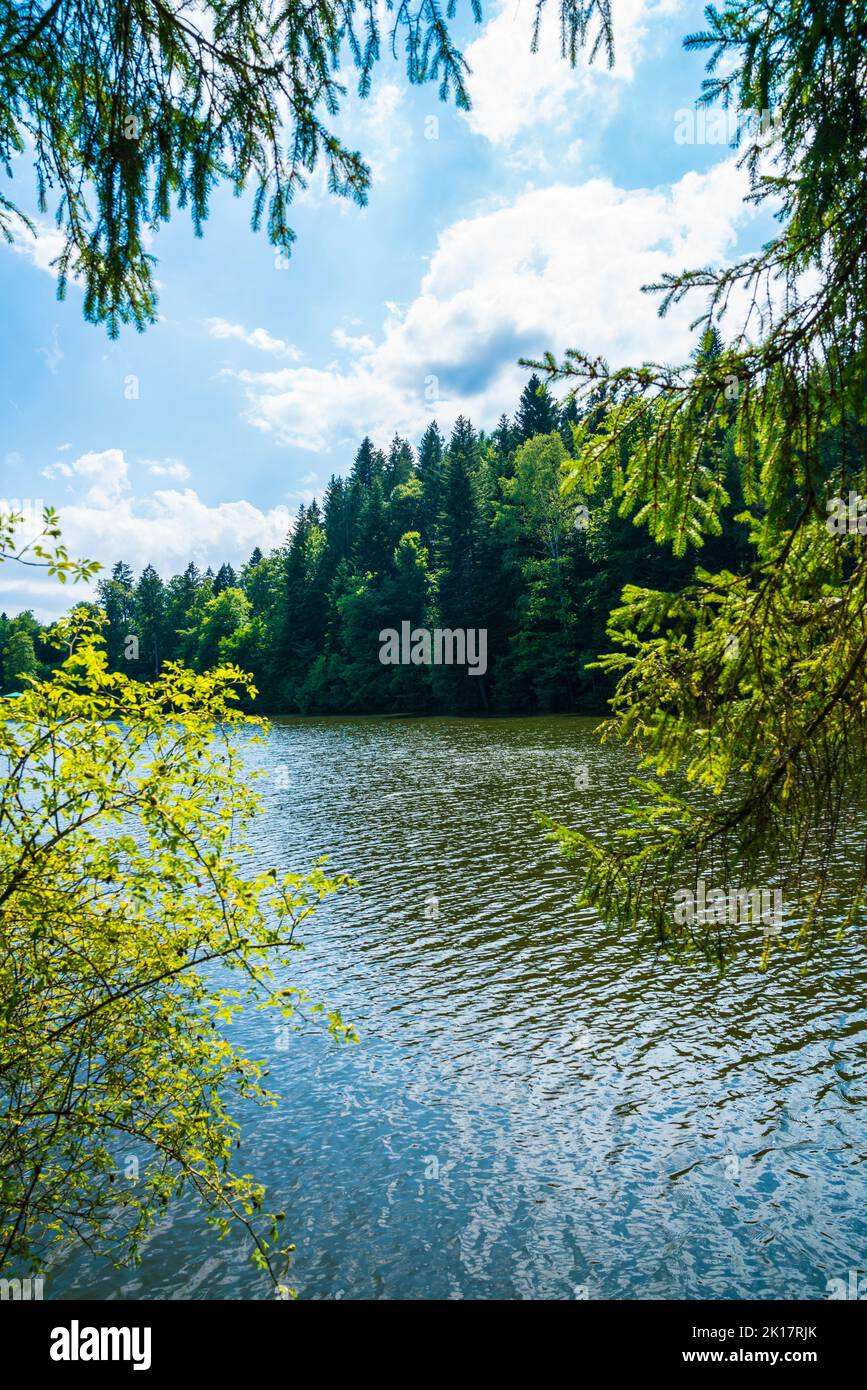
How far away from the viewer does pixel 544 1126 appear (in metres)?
7.32

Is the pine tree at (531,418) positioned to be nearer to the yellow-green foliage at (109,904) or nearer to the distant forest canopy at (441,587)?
the distant forest canopy at (441,587)

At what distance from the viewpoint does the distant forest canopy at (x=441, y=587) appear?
152 ft

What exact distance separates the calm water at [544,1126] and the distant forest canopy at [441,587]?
10597 millimetres

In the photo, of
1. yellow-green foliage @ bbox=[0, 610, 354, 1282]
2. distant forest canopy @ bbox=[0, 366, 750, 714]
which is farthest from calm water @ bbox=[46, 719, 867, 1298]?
distant forest canopy @ bbox=[0, 366, 750, 714]

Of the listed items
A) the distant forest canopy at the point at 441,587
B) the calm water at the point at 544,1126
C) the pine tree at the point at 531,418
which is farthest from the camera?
the pine tree at the point at 531,418

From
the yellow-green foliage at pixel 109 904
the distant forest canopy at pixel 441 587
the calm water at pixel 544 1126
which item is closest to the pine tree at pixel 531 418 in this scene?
the distant forest canopy at pixel 441 587

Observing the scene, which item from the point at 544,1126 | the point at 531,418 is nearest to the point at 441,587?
the point at 531,418

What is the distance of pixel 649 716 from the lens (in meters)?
5.53

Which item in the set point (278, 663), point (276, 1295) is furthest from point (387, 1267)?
point (278, 663)

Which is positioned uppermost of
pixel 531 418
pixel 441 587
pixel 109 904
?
pixel 531 418

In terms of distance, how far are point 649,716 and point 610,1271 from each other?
3.87 metres

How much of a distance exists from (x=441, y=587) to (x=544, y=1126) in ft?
164

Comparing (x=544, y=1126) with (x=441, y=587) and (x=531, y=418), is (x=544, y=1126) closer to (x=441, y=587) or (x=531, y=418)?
(x=441, y=587)

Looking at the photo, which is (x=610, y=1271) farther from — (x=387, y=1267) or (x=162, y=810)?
(x=162, y=810)
